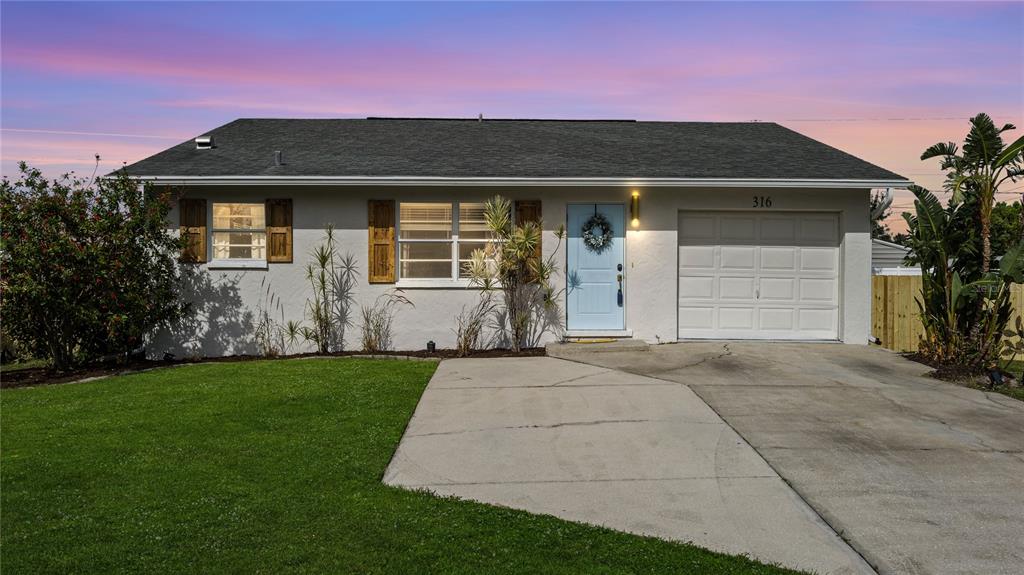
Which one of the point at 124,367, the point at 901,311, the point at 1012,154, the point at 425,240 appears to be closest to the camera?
the point at 1012,154

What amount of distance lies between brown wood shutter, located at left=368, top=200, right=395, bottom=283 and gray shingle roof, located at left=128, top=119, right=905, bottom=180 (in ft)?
Answer: 2.04

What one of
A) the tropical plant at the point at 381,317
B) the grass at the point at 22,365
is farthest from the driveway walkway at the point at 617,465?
the grass at the point at 22,365

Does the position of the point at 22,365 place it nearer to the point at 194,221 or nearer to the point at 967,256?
the point at 194,221

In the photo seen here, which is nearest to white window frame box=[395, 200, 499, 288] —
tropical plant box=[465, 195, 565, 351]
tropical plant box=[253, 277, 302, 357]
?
tropical plant box=[465, 195, 565, 351]

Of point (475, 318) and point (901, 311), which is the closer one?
point (475, 318)

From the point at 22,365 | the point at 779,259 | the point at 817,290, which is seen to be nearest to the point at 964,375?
the point at 817,290

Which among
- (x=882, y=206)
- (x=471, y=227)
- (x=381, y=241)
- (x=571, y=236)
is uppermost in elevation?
(x=882, y=206)

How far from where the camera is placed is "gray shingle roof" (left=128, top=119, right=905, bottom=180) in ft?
36.2

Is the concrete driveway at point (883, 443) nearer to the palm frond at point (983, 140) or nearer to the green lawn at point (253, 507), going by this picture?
the green lawn at point (253, 507)

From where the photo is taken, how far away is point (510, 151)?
1236 cm

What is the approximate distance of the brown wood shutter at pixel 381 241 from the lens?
36.5 feet

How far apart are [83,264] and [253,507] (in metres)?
7.18

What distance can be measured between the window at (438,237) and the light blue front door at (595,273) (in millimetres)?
1543

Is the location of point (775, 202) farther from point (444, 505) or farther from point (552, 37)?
point (444, 505)
